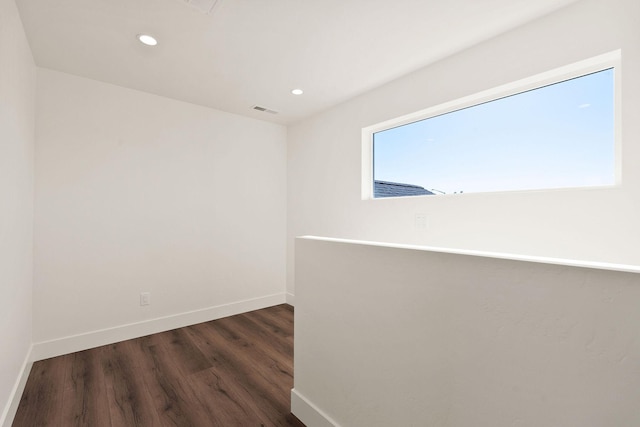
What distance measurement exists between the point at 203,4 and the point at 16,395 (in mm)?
2644

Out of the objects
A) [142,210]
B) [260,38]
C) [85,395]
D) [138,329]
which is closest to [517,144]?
[260,38]

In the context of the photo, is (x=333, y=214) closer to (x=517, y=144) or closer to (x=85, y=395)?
(x=517, y=144)

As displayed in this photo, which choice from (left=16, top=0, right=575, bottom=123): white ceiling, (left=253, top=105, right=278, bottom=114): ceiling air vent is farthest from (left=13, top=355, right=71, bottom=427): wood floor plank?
(left=253, top=105, right=278, bottom=114): ceiling air vent

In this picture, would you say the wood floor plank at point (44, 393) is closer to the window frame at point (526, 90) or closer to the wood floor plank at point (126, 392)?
the wood floor plank at point (126, 392)

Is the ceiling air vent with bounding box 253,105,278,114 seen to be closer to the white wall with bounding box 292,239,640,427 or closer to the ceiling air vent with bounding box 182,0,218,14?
the ceiling air vent with bounding box 182,0,218,14

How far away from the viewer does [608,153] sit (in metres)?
1.66

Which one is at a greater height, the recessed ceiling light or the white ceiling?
the white ceiling

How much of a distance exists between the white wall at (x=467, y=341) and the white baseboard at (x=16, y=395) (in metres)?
1.64

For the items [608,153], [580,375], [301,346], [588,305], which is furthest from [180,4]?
[608,153]

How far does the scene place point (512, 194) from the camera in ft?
6.24

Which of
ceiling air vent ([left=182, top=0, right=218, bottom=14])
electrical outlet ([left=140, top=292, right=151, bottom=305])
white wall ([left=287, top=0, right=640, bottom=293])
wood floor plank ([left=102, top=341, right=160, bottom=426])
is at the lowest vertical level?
wood floor plank ([left=102, top=341, right=160, bottom=426])

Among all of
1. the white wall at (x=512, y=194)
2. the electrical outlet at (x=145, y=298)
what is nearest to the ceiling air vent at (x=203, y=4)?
the white wall at (x=512, y=194)

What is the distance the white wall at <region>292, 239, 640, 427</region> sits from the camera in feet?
2.27

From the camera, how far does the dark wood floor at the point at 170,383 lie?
1683 mm
